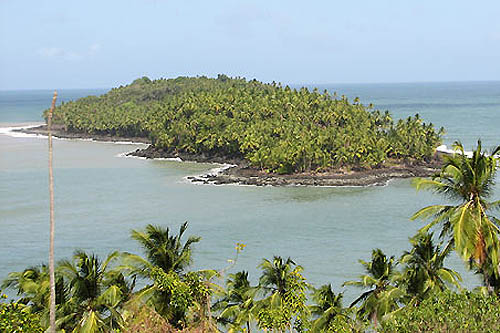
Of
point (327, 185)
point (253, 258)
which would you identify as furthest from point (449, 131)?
point (253, 258)

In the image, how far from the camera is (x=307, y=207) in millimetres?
44312

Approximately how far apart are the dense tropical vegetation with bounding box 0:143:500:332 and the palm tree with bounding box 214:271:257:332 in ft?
0.14

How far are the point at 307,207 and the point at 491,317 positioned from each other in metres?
31.0

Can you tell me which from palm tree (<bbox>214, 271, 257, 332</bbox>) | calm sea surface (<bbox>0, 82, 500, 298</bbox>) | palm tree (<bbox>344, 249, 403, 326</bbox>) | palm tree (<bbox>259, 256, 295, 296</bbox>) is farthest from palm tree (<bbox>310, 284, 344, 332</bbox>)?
calm sea surface (<bbox>0, 82, 500, 298</bbox>)

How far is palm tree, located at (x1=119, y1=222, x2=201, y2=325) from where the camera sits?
52.6ft

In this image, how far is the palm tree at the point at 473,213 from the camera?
48.7 feet

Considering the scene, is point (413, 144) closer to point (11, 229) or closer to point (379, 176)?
point (379, 176)

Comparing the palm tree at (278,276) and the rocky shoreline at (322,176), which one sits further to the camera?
the rocky shoreline at (322,176)

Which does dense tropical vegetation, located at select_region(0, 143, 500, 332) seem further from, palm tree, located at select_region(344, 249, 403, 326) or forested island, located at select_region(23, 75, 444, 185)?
forested island, located at select_region(23, 75, 444, 185)

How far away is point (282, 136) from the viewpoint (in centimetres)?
6356

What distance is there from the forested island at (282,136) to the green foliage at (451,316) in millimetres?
38634

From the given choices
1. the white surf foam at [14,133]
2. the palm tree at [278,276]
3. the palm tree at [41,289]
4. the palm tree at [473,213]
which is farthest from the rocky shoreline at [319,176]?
the white surf foam at [14,133]

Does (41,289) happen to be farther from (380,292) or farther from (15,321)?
(380,292)

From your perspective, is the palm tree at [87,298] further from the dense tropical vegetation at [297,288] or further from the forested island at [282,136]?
the forested island at [282,136]
